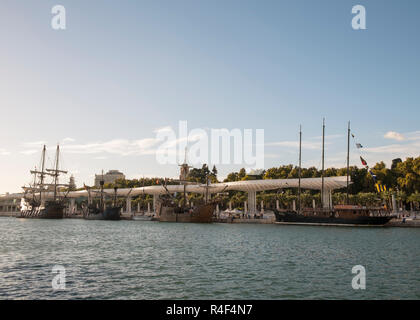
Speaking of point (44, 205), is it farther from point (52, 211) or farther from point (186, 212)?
point (186, 212)

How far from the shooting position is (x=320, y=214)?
7519 centimetres

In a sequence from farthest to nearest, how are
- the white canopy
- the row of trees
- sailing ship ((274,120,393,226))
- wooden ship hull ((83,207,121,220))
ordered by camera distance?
wooden ship hull ((83,207,121,220))
the row of trees
the white canopy
sailing ship ((274,120,393,226))

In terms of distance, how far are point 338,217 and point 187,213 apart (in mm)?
38564

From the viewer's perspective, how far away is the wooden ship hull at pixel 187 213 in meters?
91.9

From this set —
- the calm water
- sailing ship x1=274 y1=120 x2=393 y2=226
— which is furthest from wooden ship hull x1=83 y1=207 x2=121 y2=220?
the calm water

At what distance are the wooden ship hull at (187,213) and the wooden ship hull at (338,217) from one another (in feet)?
60.6

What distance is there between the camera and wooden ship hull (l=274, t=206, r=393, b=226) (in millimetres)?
67688

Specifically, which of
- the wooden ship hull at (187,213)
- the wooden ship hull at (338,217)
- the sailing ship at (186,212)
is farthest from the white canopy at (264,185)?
the wooden ship hull at (187,213)

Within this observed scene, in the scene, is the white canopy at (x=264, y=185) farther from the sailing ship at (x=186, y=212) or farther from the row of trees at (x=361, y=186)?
the sailing ship at (x=186, y=212)

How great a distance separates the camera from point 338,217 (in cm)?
7112

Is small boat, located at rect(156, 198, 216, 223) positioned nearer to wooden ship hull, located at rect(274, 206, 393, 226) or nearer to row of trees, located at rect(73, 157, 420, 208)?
row of trees, located at rect(73, 157, 420, 208)

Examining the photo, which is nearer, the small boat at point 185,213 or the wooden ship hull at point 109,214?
the small boat at point 185,213

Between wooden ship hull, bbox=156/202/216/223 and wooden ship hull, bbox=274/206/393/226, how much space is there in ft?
60.6

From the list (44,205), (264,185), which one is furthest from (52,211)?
(264,185)
